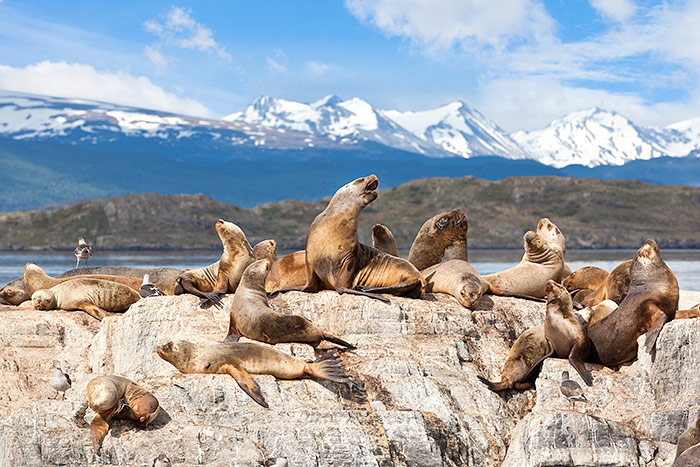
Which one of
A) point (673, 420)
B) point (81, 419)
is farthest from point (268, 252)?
point (673, 420)

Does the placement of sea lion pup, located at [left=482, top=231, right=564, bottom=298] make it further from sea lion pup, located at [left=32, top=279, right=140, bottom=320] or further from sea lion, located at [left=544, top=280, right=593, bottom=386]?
sea lion pup, located at [left=32, top=279, right=140, bottom=320]

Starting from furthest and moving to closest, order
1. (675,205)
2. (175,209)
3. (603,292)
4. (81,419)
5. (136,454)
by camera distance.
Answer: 1. (675,205)
2. (175,209)
3. (603,292)
4. (81,419)
5. (136,454)

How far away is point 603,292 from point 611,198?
116 m

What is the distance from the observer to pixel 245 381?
9453 mm

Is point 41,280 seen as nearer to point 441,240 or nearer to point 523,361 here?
point 441,240

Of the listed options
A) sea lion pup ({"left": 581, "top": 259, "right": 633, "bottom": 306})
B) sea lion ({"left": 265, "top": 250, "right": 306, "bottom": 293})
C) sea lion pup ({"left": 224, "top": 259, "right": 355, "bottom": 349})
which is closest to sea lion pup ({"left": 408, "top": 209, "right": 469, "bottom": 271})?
sea lion ({"left": 265, "top": 250, "right": 306, "bottom": 293})

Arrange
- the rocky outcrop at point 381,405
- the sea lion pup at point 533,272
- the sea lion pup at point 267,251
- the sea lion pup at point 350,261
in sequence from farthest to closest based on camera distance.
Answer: the sea lion pup at point 267,251
the sea lion pup at point 533,272
the sea lion pup at point 350,261
the rocky outcrop at point 381,405

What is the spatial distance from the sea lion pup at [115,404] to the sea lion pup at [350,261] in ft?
10.9

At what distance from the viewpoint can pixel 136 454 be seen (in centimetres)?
866

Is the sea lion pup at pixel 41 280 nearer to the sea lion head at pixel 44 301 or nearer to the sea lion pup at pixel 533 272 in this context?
the sea lion head at pixel 44 301

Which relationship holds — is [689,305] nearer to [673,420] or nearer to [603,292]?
[603,292]

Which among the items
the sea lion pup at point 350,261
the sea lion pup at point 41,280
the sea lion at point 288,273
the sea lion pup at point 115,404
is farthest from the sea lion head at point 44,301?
the sea lion pup at point 115,404

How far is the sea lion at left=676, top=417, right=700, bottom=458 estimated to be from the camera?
885cm

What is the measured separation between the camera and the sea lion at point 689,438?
885cm
